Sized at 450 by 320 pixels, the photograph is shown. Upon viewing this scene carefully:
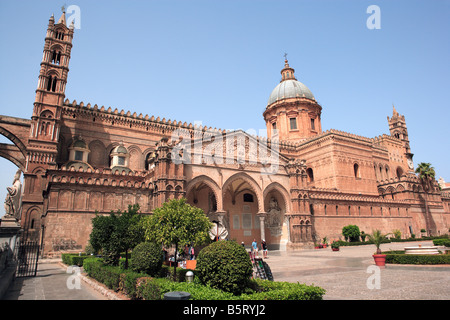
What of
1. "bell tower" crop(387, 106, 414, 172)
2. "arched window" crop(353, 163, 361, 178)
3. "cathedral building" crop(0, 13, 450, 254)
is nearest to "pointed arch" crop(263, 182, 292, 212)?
"cathedral building" crop(0, 13, 450, 254)

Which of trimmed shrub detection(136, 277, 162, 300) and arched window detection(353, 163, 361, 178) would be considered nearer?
trimmed shrub detection(136, 277, 162, 300)

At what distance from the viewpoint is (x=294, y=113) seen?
51.1 m

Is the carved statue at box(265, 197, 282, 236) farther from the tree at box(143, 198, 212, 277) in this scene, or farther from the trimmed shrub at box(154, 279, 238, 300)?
the trimmed shrub at box(154, 279, 238, 300)

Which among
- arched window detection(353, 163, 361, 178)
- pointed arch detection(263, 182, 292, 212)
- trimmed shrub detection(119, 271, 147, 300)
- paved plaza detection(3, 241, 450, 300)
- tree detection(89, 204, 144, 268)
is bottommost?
paved plaza detection(3, 241, 450, 300)

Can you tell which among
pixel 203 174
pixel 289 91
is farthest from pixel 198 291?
pixel 289 91

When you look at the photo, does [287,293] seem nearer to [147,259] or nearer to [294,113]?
[147,259]

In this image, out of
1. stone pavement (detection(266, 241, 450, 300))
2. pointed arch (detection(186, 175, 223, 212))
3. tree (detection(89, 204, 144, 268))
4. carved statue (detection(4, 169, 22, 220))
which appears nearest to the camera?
stone pavement (detection(266, 241, 450, 300))

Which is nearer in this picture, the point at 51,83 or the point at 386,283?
the point at 386,283

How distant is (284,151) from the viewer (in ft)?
158

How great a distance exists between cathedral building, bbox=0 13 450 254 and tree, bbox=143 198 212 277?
11737 millimetres

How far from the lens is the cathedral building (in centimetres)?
2451

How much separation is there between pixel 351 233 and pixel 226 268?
31.9m
